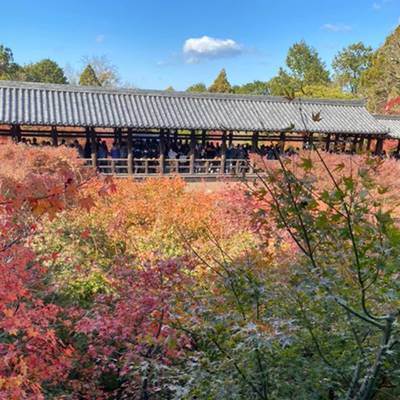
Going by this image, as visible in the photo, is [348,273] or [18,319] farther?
[18,319]

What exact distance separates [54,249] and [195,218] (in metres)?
3.08

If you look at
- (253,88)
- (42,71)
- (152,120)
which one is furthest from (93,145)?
(253,88)

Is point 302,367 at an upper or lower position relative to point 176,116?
lower

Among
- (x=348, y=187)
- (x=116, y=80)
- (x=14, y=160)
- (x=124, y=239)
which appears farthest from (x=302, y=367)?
(x=116, y=80)

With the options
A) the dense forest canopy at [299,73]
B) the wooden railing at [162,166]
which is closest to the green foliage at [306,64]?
the dense forest canopy at [299,73]

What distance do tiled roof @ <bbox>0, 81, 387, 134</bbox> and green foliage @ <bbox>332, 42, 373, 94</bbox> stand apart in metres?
34.4

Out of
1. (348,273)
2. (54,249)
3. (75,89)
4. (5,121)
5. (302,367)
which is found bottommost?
(54,249)

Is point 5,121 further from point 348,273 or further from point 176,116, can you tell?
point 348,273

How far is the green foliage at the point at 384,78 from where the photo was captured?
30922 mm

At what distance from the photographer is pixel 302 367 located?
102 inches

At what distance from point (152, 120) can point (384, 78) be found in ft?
84.1

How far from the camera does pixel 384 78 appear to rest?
3388 cm

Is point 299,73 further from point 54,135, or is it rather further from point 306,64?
point 54,135

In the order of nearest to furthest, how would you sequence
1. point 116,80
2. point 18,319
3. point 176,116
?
point 18,319
point 176,116
point 116,80
